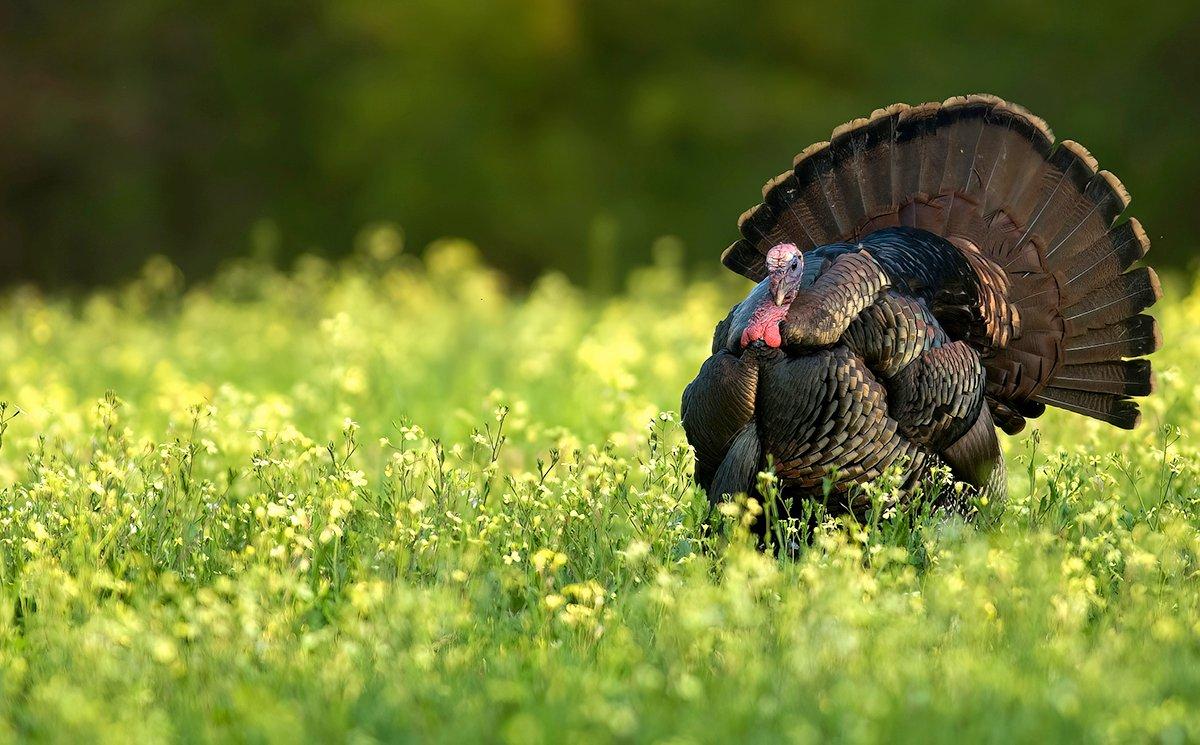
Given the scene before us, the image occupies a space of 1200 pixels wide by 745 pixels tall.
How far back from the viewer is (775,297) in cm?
421

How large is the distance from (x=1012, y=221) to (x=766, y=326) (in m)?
1.24

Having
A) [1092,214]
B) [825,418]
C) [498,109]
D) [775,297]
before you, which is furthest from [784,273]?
[498,109]

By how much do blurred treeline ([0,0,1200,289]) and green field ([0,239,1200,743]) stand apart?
A: 295 inches

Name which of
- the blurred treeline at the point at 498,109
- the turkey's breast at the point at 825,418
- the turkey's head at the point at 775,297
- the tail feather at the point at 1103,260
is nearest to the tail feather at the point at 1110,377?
the tail feather at the point at 1103,260

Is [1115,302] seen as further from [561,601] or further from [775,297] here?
[561,601]

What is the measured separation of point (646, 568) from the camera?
4160mm

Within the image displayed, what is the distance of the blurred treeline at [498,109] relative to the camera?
12.9m

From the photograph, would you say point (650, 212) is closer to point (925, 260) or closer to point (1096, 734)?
point (925, 260)

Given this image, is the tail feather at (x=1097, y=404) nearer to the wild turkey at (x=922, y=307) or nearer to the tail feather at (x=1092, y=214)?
the wild turkey at (x=922, y=307)

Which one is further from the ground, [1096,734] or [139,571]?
[139,571]

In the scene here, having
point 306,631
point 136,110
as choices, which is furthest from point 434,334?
point 136,110

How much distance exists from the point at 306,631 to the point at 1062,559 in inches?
73.2

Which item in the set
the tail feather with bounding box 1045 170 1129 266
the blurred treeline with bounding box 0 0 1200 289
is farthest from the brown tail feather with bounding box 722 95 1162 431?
the blurred treeline with bounding box 0 0 1200 289

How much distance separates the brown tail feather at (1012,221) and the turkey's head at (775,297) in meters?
0.71
